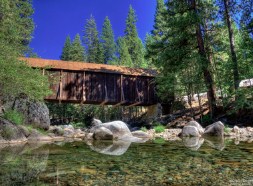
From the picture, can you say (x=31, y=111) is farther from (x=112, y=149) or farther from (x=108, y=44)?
(x=108, y=44)

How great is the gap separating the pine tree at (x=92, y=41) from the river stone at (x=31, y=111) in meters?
36.0

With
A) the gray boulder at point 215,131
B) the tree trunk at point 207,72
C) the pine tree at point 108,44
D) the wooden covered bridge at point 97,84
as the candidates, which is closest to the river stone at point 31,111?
the wooden covered bridge at point 97,84

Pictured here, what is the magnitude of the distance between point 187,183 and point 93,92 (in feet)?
66.9

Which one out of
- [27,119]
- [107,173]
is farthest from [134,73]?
[107,173]

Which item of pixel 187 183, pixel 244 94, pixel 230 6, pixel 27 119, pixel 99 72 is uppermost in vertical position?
pixel 230 6

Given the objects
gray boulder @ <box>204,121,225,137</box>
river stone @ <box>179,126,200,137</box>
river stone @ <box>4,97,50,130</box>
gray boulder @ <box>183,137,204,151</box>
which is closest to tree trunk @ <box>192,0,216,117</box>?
gray boulder @ <box>204,121,225,137</box>

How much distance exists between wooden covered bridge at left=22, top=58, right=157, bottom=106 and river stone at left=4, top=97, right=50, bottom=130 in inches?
214

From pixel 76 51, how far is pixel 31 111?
119 feet

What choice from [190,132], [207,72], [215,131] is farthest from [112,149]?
[207,72]

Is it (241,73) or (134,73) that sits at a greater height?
(134,73)

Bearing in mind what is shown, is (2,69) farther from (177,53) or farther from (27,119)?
(177,53)

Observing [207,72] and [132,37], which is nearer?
[207,72]

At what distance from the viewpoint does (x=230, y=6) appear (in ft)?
59.0

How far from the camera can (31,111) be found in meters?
15.9
